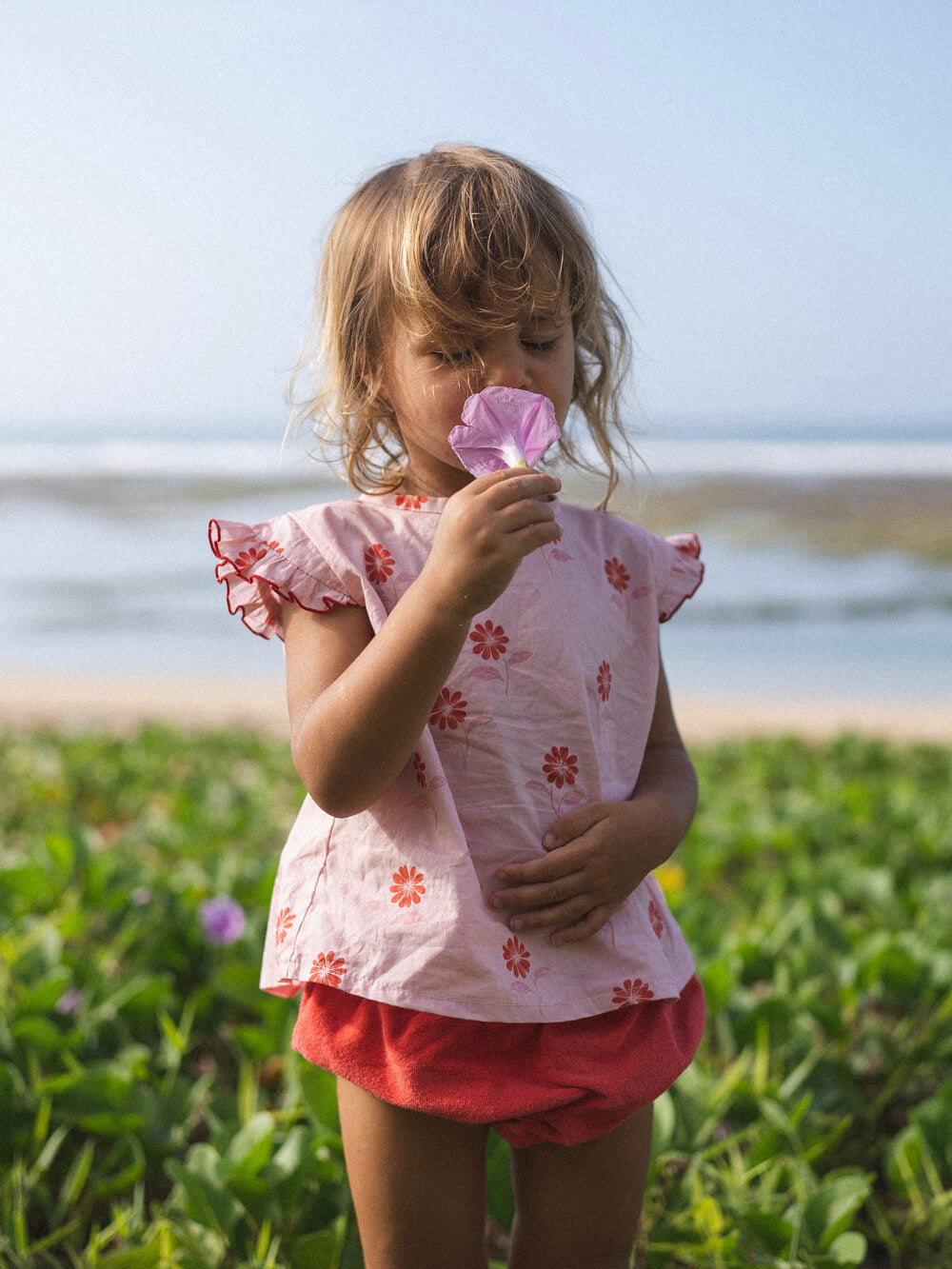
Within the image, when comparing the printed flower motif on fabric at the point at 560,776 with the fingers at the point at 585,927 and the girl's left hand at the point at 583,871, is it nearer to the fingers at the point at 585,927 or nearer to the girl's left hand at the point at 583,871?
the girl's left hand at the point at 583,871

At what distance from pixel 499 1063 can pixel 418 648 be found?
49cm

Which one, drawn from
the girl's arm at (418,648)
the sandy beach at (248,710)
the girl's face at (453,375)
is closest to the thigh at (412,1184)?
the girl's arm at (418,648)

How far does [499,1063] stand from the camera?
1335 mm

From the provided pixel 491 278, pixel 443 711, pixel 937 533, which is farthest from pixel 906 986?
pixel 937 533

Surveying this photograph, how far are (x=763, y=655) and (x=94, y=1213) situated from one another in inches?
263

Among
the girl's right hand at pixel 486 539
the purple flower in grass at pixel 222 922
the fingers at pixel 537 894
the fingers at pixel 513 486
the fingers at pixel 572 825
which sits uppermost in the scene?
the fingers at pixel 513 486

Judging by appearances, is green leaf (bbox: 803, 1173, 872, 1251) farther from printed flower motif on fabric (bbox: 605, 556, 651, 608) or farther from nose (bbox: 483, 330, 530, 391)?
nose (bbox: 483, 330, 530, 391)

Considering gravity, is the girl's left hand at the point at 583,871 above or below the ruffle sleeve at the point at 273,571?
below

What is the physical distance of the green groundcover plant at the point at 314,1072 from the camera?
181cm

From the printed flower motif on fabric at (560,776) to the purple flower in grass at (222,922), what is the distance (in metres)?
1.39

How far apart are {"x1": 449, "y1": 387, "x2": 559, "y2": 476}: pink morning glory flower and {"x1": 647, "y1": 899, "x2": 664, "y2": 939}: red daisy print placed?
60cm

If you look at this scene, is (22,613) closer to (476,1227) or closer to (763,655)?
(763,655)

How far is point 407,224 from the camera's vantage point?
135 cm

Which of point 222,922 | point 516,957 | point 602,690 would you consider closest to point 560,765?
point 602,690
